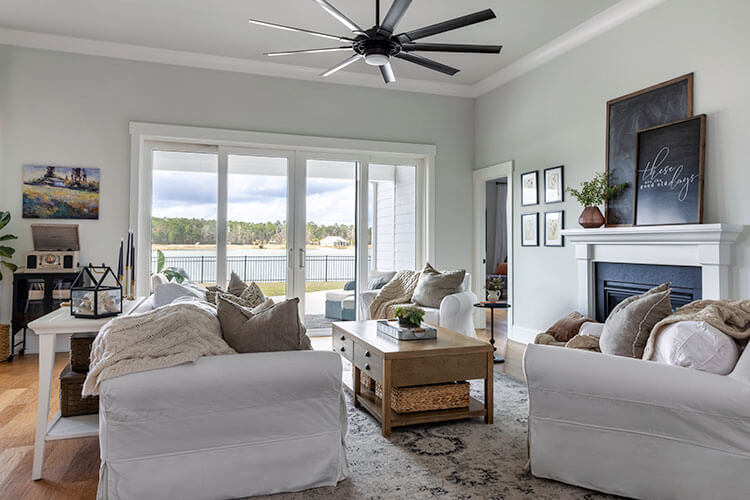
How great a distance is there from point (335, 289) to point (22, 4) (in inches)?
158

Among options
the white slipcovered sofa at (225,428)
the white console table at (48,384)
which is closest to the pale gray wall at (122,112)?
the white console table at (48,384)

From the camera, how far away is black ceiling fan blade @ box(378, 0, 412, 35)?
2.70m

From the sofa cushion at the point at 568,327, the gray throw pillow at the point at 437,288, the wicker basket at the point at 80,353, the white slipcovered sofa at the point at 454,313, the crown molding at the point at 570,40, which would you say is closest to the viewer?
the wicker basket at the point at 80,353

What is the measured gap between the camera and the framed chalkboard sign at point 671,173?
3.43 metres

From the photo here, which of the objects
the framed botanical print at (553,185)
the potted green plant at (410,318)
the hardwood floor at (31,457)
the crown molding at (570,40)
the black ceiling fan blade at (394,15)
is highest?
the crown molding at (570,40)

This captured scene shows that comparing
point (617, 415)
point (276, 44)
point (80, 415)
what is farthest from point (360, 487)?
point (276, 44)

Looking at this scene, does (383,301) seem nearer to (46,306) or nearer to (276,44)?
(276,44)

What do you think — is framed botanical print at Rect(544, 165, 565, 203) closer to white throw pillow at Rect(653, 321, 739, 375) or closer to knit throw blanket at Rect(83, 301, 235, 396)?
white throw pillow at Rect(653, 321, 739, 375)

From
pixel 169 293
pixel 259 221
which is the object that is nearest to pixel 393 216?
pixel 259 221

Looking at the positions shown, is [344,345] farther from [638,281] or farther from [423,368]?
[638,281]

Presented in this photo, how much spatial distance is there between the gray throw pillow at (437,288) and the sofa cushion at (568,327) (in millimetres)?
967

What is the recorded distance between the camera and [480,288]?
630 cm

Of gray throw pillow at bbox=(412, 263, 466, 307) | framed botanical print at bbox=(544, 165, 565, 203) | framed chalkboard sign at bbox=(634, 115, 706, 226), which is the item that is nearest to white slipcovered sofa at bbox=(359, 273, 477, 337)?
gray throw pillow at bbox=(412, 263, 466, 307)

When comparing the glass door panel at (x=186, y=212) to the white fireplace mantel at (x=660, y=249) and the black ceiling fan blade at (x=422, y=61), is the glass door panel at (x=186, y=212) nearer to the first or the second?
the black ceiling fan blade at (x=422, y=61)
